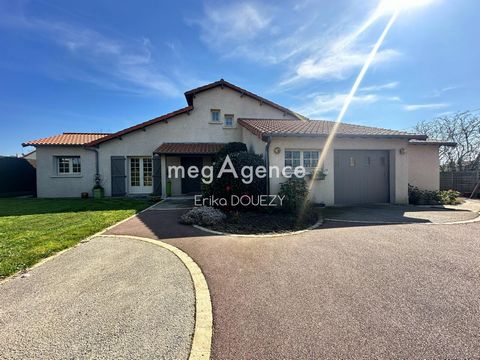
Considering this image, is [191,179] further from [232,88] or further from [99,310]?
[99,310]

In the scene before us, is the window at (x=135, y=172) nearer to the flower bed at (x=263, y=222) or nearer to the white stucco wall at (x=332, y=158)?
the flower bed at (x=263, y=222)

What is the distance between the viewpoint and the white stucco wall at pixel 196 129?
49.1ft

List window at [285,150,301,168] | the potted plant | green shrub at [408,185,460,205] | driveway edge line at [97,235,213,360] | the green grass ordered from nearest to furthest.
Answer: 1. driveway edge line at [97,235,213,360]
2. the green grass
3. window at [285,150,301,168]
4. green shrub at [408,185,460,205]
5. the potted plant

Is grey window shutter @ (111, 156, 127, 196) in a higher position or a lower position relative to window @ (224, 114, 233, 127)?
lower

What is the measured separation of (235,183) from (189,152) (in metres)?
5.91

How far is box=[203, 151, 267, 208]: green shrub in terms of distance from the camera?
28.1 ft

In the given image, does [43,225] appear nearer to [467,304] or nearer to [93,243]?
[93,243]

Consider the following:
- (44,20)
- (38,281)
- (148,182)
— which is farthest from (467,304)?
(148,182)

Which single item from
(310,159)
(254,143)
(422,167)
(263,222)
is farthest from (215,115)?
(422,167)

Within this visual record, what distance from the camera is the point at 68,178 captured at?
14953 millimetres

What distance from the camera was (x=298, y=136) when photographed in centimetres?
937

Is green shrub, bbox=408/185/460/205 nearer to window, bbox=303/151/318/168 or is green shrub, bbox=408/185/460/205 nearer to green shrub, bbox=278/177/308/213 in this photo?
window, bbox=303/151/318/168

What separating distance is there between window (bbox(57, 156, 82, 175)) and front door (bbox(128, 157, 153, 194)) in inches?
133

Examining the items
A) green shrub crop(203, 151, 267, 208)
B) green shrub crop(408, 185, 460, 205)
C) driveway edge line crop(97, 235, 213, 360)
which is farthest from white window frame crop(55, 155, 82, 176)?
green shrub crop(408, 185, 460, 205)
